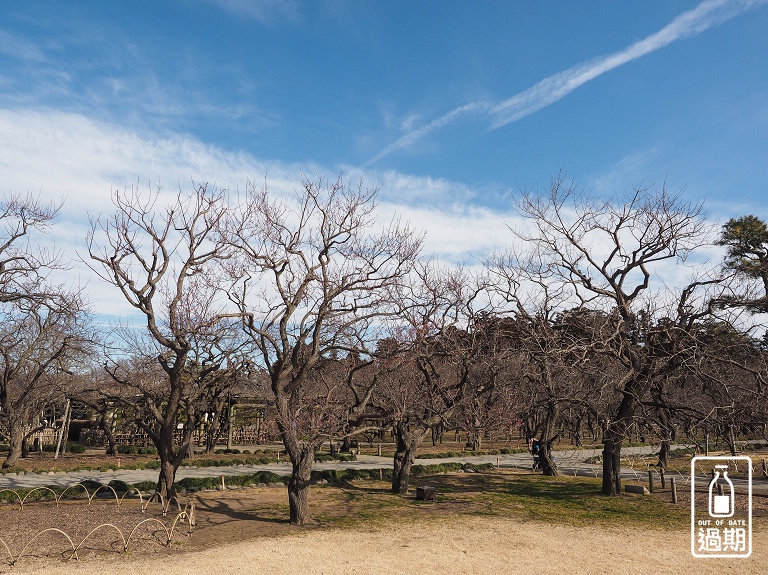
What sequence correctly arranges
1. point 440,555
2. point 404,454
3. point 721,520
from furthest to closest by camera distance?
point 404,454 < point 721,520 < point 440,555

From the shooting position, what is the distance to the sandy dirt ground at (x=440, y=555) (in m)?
10.5

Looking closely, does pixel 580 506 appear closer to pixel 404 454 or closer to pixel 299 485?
pixel 404 454

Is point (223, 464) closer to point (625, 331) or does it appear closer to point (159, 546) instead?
point (159, 546)

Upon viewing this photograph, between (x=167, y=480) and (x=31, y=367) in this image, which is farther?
(x=31, y=367)

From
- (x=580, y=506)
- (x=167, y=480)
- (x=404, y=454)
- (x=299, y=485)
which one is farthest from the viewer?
(x=404, y=454)

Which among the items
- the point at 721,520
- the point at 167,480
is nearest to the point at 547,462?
the point at 721,520

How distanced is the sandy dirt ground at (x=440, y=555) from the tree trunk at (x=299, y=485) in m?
0.77

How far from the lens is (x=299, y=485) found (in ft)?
47.1

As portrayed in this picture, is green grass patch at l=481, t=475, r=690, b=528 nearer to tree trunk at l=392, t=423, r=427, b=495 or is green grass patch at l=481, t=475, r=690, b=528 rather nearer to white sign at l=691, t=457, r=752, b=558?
white sign at l=691, t=457, r=752, b=558

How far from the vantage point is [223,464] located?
2833 cm

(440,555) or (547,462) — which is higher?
(547,462)

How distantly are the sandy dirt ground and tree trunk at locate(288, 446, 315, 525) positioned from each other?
768 millimetres

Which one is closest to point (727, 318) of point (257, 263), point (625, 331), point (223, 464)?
point (625, 331)

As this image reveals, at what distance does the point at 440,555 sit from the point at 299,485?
4.22m
